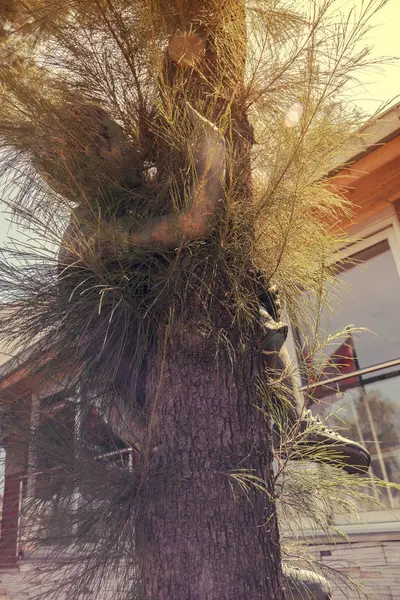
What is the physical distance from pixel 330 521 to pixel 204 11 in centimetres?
145

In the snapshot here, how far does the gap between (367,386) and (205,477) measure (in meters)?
3.53

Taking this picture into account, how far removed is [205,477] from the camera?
1066 mm

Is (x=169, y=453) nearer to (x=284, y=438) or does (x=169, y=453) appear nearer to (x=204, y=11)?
(x=284, y=438)

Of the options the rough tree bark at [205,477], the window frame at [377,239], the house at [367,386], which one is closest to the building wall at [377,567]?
the house at [367,386]

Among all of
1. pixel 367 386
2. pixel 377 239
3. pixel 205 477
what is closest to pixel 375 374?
pixel 367 386

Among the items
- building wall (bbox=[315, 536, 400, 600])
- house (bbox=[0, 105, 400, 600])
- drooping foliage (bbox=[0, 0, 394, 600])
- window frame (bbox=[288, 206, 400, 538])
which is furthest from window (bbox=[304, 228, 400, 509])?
drooping foliage (bbox=[0, 0, 394, 600])

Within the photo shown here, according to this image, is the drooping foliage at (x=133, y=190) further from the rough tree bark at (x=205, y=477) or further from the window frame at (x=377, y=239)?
the window frame at (x=377, y=239)

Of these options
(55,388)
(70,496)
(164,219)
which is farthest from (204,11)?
(70,496)

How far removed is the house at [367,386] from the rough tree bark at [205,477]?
0.16 metres

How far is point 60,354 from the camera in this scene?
49.7 inches

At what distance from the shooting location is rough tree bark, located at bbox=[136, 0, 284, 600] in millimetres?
1011

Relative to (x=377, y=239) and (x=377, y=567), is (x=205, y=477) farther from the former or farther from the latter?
(x=377, y=239)

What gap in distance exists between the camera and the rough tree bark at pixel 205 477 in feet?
3.32

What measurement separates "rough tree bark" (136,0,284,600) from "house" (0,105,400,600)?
0.54ft
